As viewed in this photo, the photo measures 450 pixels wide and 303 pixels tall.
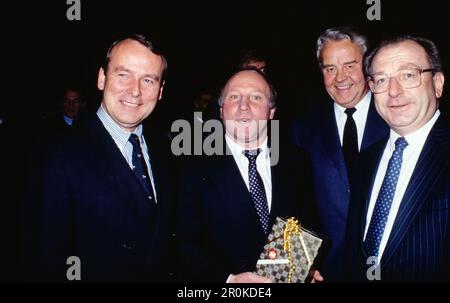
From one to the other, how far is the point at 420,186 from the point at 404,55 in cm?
81

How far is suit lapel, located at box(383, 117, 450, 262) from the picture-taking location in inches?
75.4

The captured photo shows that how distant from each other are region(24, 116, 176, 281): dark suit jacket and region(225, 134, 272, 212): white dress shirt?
67 centimetres

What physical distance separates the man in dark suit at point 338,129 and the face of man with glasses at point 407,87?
809 mm

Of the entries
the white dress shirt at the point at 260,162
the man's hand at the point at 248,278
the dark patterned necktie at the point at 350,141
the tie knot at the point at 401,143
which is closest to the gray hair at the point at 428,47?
the tie knot at the point at 401,143

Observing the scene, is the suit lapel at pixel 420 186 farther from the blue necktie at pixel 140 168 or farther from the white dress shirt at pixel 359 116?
the blue necktie at pixel 140 168

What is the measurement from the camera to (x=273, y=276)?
2213mm

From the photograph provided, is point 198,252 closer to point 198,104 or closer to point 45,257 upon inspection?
point 45,257

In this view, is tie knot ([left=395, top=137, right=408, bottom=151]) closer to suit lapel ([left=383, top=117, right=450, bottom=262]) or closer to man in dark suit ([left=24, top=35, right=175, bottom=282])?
suit lapel ([left=383, top=117, right=450, bottom=262])

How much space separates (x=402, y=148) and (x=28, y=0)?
360 inches

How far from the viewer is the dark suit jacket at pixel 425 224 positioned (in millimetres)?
1837

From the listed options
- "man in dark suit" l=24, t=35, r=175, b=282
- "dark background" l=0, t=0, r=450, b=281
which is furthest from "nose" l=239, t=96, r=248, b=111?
"dark background" l=0, t=0, r=450, b=281

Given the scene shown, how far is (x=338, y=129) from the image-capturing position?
3.20 m

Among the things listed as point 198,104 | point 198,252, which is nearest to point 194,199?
point 198,252

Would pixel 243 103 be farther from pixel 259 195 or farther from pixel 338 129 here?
pixel 338 129
